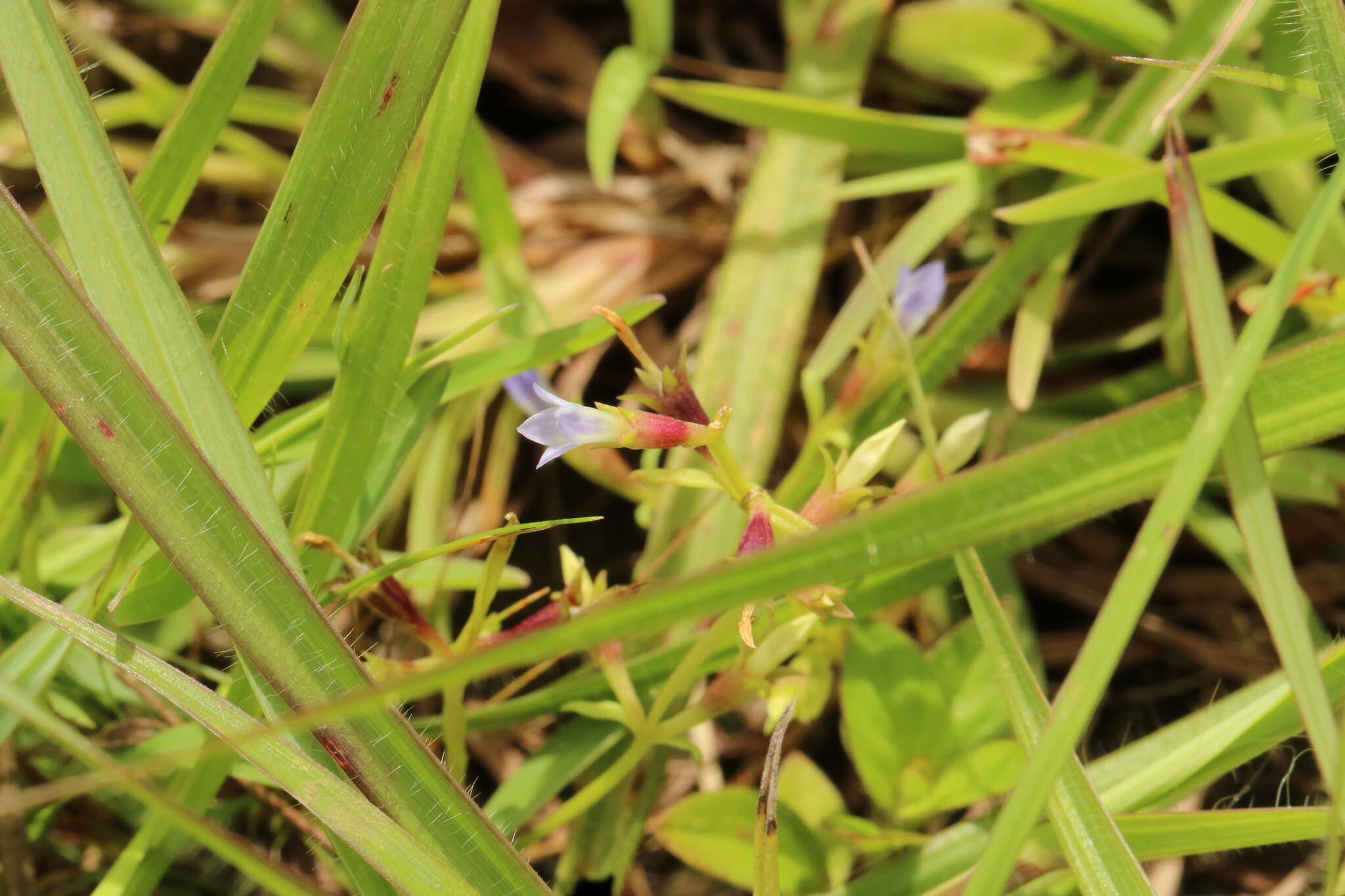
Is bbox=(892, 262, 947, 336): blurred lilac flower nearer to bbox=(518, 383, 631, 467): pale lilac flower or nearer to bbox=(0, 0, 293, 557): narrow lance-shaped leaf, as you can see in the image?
bbox=(518, 383, 631, 467): pale lilac flower

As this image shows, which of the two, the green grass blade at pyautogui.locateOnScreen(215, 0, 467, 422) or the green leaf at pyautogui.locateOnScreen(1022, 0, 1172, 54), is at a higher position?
the green leaf at pyautogui.locateOnScreen(1022, 0, 1172, 54)

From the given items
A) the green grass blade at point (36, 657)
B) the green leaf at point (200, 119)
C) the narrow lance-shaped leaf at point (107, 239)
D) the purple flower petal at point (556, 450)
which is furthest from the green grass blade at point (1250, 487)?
the green grass blade at point (36, 657)

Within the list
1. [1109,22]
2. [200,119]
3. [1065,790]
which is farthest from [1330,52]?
[200,119]

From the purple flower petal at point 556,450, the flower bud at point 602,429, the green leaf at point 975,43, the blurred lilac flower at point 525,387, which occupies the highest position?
the green leaf at point 975,43

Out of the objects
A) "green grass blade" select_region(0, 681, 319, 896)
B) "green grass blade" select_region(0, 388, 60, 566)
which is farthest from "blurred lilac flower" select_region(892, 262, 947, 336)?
"green grass blade" select_region(0, 388, 60, 566)

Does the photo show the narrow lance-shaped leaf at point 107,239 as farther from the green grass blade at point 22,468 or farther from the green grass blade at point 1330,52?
the green grass blade at point 1330,52

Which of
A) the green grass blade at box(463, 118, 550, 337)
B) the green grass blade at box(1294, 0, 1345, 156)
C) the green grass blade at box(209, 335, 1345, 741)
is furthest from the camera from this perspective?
the green grass blade at box(463, 118, 550, 337)

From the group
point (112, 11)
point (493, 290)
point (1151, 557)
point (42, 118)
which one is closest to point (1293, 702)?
point (1151, 557)

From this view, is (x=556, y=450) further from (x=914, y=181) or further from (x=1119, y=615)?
(x=914, y=181)
